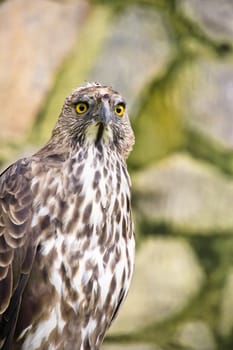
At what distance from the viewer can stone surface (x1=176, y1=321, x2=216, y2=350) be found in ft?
16.4

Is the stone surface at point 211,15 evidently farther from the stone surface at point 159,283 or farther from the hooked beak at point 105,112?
the hooked beak at point 105,112

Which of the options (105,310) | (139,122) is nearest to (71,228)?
(105,310)

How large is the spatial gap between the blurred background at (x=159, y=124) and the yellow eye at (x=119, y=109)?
1715 mm

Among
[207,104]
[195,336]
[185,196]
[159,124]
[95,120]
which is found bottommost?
[195,336]

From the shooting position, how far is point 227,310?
200 inches

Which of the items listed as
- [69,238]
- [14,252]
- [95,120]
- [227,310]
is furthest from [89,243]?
[227,310]

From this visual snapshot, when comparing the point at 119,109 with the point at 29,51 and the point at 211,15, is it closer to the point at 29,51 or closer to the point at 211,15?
the point at 29,51

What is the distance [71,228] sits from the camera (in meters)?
3.13

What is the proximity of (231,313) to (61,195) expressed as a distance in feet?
6.83

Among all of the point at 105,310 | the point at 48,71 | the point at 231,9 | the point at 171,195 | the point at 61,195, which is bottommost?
the point at 105,310

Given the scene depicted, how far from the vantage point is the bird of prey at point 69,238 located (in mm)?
3131

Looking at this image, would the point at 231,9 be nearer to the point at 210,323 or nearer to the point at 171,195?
the point at 171,195

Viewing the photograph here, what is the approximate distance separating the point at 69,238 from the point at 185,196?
1.98 metres

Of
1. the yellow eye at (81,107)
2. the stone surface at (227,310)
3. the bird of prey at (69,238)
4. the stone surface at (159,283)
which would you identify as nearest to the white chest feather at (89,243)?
the bird of prey at (69,238)
